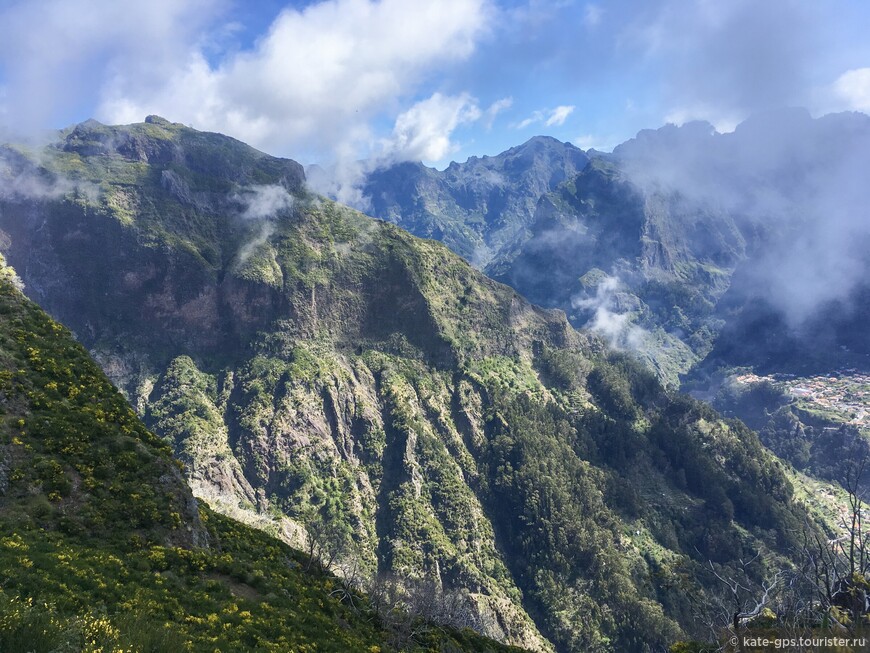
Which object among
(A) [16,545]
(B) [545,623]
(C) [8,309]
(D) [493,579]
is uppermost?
(C) [8,309]

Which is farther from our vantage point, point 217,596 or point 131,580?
point 217,596

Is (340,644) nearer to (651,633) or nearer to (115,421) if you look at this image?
(115,421)

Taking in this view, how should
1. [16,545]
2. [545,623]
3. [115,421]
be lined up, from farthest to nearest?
[545,623] → [115,421] → [16,545]

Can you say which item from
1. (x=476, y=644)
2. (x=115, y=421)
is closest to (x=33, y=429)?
(x=115, y=421)

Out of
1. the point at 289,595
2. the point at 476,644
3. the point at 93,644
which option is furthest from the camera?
the point at 476,644

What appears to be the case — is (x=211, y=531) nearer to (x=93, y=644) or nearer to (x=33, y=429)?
(x=33, y=429)

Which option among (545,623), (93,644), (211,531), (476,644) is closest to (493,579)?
(545,623)

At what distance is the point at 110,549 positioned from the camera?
109 feet

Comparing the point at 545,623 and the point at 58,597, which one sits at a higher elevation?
the point at 58,597

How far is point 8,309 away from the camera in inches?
1948

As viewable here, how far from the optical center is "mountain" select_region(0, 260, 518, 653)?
73.9 ft

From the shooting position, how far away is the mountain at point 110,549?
73.9ft

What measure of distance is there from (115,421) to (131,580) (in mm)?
20952

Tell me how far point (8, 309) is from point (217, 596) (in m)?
41.0
